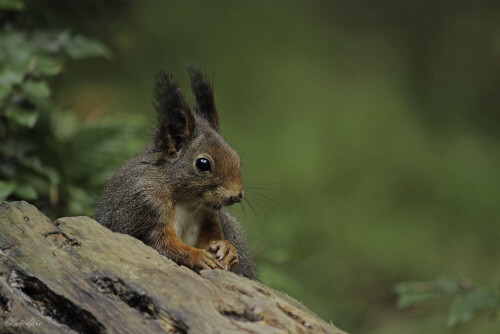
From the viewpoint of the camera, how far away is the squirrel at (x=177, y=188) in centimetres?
262

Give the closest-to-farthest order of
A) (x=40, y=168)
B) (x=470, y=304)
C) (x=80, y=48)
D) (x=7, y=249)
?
(x=7, y=249) < (x=470, y=304) < (x=40, y=168) < (x=80, y=48)

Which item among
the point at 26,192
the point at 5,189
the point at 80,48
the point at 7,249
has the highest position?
the point at 80,48

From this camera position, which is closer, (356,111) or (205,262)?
(205,262)

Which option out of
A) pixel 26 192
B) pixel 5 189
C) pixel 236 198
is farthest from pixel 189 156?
pixel 26 192

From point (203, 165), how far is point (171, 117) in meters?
0.25

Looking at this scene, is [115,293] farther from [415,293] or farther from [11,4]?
[11,4]

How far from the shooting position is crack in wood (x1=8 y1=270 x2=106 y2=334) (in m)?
2.07

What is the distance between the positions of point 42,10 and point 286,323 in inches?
132

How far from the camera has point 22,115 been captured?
3680 mm

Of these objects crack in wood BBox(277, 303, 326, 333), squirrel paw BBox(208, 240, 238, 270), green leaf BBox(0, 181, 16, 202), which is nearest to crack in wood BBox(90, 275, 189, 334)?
crack in wood BBox(277, 303, 326, 333)

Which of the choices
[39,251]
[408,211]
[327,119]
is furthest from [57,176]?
[408,211]

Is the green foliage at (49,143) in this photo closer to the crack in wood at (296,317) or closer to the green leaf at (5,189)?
the green leaf at (5,189)

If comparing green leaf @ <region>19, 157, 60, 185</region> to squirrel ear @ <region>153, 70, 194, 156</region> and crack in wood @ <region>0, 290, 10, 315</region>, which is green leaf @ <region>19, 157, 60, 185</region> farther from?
crack in wood @ <region>0, 290, 10, 315</region>

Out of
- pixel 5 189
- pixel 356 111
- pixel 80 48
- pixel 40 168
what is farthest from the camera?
pixel 356 111
